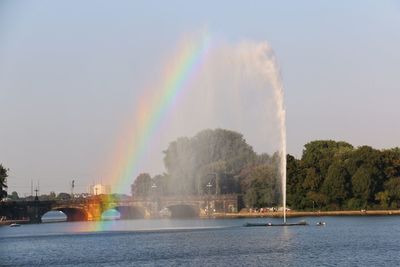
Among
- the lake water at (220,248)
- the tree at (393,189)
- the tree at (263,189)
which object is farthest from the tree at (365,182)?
the lake water at (220,248)

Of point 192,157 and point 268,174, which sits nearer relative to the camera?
point 268,174

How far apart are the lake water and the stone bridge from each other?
177 ft

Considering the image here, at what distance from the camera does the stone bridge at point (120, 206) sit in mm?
153625

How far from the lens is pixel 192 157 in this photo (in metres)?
163

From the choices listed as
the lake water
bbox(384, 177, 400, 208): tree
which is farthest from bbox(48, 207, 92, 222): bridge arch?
the lake water

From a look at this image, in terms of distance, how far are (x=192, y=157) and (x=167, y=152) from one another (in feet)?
24.5

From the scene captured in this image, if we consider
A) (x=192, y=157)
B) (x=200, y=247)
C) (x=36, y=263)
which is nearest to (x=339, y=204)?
(x=192, y=157)

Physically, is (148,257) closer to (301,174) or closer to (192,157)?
(301,174)

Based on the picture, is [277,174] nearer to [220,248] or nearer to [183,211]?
[183,211]

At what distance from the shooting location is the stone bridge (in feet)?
504

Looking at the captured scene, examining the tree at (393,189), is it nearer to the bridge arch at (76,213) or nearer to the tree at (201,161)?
the tree at (201,161)

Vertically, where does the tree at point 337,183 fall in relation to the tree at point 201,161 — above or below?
below

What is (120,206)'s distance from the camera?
163m

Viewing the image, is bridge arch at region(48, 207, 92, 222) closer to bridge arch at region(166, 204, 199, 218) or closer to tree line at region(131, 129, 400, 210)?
tree line at region(131, 129, 400, 210)
